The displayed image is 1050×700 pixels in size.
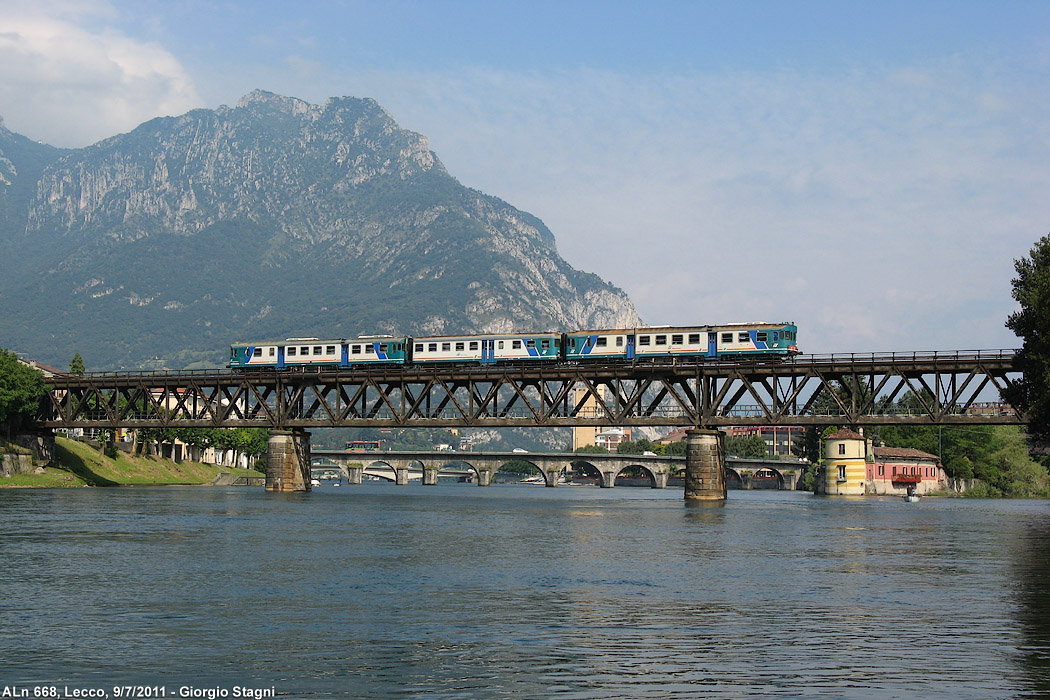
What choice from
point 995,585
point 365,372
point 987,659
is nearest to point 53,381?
point 365,372

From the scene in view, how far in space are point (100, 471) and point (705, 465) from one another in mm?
83298

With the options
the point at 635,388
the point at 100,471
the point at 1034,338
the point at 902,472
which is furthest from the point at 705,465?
the point at 100,471

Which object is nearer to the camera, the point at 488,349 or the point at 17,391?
the point at 488,349

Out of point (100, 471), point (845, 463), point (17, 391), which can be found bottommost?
point (100, 471)

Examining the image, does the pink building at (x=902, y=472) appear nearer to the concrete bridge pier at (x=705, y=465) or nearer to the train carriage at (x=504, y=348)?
the concrete bridge pier at (x=705, y=465)

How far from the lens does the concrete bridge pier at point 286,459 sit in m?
122

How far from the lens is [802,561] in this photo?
167ft

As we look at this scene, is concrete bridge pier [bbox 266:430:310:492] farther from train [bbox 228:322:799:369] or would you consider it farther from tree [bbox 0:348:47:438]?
tree [bbox 0:348:47:438]

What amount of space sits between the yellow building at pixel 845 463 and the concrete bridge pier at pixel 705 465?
37.9m

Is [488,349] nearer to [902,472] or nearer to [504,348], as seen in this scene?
[504,348]

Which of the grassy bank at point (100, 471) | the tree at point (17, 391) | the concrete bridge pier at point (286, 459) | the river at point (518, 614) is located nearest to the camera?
the river at point (518, 614)

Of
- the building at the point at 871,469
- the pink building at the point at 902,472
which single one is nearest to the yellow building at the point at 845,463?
the building at the point at 871,469

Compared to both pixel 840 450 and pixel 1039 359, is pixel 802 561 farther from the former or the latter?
pixel 840 450

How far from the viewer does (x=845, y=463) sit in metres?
146
